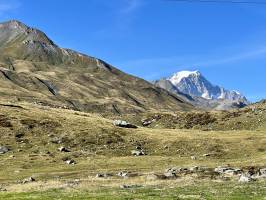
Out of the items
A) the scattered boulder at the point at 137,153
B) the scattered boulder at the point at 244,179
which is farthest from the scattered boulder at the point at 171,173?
the scattered boulder at the point at 137,153

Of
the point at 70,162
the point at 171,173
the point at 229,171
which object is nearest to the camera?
the point at 171,173

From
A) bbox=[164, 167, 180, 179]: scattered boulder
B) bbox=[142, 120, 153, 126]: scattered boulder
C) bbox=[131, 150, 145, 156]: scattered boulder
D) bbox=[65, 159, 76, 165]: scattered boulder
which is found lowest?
bbox=[164, 167, 180, 179]: scattered boulder

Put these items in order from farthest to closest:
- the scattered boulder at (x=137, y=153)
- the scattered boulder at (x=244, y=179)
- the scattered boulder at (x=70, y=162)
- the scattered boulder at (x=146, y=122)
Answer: the scattered boulder at (x=146, y=122), the scattered boulder at (x=137, y=153), the scattered boulder at (x=70, y=162), the scattered boulder at (x=244, y=179)

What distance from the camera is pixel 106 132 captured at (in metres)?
117

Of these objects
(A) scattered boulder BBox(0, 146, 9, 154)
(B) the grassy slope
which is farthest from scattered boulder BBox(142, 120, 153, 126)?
(A) scattered boulder BBox(0, 146, 9, 154)

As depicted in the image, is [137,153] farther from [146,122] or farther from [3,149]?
[146,122]

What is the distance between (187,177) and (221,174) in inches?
236

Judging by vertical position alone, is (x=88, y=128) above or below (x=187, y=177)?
above

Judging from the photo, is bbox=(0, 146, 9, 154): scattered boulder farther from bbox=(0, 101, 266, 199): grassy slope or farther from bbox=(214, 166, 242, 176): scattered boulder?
bbox=(214, 166, 242, 176): scattered boulder

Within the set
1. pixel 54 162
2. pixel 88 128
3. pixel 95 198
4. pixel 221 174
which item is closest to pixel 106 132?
pixel 88 128

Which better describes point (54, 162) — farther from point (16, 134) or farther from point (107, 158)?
point (16, 134)

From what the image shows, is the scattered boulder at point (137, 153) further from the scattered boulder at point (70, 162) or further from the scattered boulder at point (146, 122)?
the scattered boulder at point (146, 122)

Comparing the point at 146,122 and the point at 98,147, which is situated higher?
the point at 146,122

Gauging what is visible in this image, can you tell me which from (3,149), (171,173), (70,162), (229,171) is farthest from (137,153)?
(171,173)
